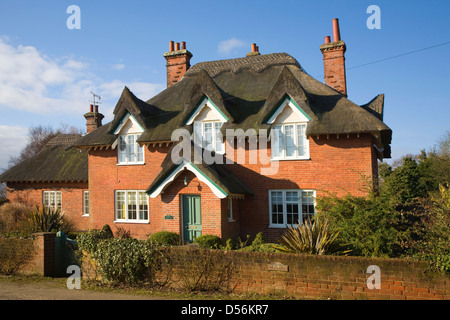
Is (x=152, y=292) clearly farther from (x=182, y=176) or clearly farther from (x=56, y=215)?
(x=56, y=215)

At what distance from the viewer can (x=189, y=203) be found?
50.0ft

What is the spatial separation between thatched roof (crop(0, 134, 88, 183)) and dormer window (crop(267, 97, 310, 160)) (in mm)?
13487

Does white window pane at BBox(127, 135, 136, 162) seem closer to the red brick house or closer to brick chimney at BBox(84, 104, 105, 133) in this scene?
the red brick house

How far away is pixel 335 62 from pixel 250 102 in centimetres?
519

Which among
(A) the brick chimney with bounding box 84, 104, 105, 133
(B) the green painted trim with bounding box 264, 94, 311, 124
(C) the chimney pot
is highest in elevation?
(C) the chimney pot

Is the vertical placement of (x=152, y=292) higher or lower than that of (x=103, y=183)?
lower

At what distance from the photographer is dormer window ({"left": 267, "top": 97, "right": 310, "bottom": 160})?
16.2 meters

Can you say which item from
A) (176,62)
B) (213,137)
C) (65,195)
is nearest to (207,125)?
(213,137)

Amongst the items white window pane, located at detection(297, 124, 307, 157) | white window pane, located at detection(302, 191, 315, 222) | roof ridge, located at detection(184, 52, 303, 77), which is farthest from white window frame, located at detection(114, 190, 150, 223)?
white window pane, located at detection(297, 124, 307, 157)

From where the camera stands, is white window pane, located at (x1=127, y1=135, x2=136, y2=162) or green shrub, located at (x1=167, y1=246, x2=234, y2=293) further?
white window pane, located at (x1=127, y1=135, x2=136, y2=162)

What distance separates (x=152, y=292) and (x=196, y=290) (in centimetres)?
117

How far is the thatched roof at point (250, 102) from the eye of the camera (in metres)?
15.6
